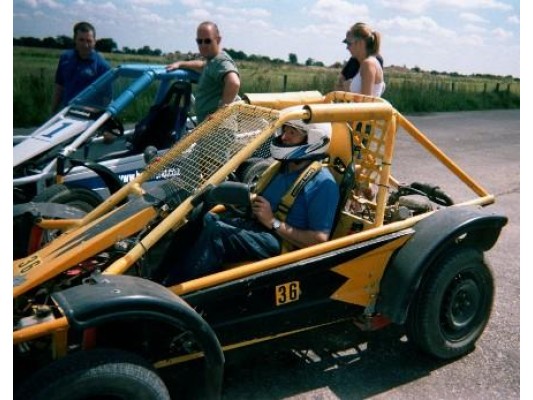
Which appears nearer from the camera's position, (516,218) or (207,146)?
(207,146)

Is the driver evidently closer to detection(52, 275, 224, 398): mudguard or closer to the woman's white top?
detection(52, 275, 224, 398): mudguard

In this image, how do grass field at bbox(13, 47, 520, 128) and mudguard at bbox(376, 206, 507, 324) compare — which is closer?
mudguard at bbox(376, 206, 507, 324)

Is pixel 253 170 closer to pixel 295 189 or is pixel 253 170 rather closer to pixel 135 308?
pixel 295 189

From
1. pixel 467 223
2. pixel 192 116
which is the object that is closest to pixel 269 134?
pixel 467 223

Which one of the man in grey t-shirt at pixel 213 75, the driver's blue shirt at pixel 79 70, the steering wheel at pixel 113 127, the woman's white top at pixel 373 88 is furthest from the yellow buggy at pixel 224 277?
the driver's blue shirt at pixel 79 70

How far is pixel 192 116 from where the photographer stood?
677 centimetres

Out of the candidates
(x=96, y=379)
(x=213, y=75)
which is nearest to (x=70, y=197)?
(x=213, y=75)

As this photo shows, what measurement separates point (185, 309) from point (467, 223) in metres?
2.01

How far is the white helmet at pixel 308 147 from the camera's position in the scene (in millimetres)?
3645

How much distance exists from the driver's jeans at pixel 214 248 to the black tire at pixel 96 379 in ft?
2.31

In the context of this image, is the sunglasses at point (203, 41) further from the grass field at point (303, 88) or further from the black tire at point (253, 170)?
the grass field at point (303, 88)

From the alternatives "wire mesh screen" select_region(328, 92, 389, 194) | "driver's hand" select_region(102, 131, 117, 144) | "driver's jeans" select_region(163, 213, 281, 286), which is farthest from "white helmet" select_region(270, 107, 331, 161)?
"driver's hand" select_region(102, 131, 117, 144)

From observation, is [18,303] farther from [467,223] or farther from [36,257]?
[467,223]

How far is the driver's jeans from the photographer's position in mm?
3305
